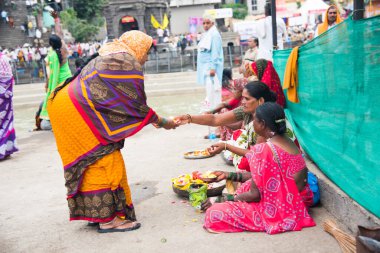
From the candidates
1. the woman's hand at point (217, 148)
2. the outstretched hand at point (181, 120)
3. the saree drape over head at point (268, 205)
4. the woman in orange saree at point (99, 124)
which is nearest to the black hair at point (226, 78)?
the outstretched hand at point (181, 120)

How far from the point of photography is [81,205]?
12.8ft

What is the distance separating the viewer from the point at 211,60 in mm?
8031

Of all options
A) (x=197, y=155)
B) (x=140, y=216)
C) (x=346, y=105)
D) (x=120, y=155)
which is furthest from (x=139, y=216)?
(x=346, y=105)

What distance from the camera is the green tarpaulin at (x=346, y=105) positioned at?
304 cm

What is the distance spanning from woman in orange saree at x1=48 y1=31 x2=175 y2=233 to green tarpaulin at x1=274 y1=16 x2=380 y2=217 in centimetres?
161

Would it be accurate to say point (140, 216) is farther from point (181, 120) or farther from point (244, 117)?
point (244, 117)

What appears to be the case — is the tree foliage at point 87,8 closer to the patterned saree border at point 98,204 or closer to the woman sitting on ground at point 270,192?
the patterned saree border at point 98,204

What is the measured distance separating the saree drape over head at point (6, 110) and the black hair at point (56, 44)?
1.79 metres

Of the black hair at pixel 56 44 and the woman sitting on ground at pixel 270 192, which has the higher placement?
the black hair at pixel 56 44

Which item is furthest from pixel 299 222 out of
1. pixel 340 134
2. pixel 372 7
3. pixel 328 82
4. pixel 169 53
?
pixel 169 53

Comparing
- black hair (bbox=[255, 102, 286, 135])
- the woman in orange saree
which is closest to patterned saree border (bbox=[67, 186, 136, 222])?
the woman in orange saree

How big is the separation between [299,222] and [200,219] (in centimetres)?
90

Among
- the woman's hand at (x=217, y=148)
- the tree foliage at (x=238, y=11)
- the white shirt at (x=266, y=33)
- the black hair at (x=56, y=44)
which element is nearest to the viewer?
the woman's hand at (x=217, y=148)

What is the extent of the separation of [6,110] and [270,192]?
5.25 meters
